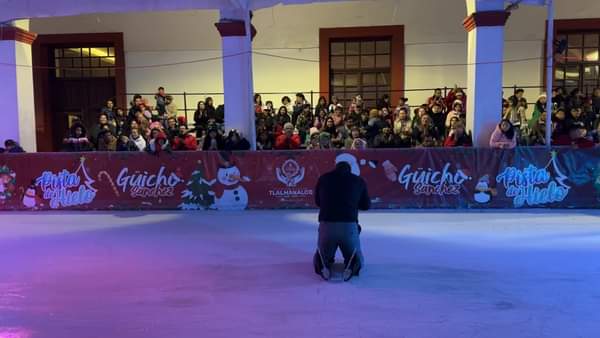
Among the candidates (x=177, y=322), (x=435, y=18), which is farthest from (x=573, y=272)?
(x=435, y=18)

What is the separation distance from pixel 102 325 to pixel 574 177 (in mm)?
8187

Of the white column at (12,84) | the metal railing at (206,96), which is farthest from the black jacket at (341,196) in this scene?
the metal railing at (206,96)

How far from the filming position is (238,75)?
10844 millimetres

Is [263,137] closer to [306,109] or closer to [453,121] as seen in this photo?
[306,109]

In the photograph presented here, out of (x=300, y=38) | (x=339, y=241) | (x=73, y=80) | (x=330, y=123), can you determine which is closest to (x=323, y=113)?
(x=330, y=123)

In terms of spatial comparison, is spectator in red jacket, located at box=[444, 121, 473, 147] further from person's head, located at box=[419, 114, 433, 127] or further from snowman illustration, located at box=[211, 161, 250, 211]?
snowman illustration, located at box=[211, 161, 250, 211]

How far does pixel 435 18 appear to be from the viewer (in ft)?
47.4

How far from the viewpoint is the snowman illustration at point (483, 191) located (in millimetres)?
9219

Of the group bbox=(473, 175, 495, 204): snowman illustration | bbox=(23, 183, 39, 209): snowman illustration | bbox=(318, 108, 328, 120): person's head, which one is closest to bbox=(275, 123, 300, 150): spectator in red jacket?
bbox=(318, 108, 328, 120): person's head

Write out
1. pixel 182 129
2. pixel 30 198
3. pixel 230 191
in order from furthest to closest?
pixel 182 129
pixel 30 198
pixel 230 191

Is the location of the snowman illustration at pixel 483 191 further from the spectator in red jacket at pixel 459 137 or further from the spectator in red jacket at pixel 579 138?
the spectator in red jacket at pixel 579 138

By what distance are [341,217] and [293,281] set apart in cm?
83

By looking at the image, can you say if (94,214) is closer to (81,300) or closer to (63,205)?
(63,205)

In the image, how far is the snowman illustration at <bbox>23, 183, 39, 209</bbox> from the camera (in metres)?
10.0
